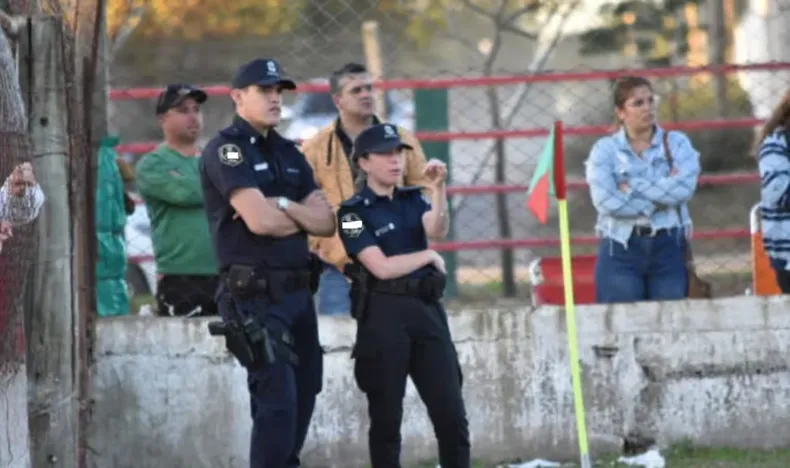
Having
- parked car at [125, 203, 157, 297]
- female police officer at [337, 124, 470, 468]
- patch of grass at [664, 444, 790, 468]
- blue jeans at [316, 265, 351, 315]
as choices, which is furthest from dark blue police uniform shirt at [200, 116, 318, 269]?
parked car at [125, 203, 157, 297]

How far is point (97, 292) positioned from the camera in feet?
27.1

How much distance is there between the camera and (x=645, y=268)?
829 centimetres

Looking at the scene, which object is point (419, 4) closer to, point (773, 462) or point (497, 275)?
point (497, 275)

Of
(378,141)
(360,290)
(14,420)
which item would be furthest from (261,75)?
(14,420)

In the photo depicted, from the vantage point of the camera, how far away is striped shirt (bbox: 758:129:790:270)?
27.2ft

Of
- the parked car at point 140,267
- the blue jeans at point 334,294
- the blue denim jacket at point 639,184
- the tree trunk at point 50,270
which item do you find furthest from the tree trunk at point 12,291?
the parked car at point 140,267

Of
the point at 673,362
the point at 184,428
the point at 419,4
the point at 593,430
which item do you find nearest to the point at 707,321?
the point at 673,362

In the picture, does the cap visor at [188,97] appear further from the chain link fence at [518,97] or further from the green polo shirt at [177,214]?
the chain link fence at [518,97]

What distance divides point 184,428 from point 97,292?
80cm

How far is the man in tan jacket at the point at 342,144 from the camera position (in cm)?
805

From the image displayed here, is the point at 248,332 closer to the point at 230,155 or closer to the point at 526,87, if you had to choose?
the point at 230,155

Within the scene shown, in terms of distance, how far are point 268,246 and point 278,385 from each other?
1.77 ft

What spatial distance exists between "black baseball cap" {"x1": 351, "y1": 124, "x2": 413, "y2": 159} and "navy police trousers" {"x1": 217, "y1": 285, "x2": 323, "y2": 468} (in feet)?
2.10

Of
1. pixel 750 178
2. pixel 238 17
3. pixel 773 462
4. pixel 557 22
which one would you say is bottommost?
pixel 773 462
